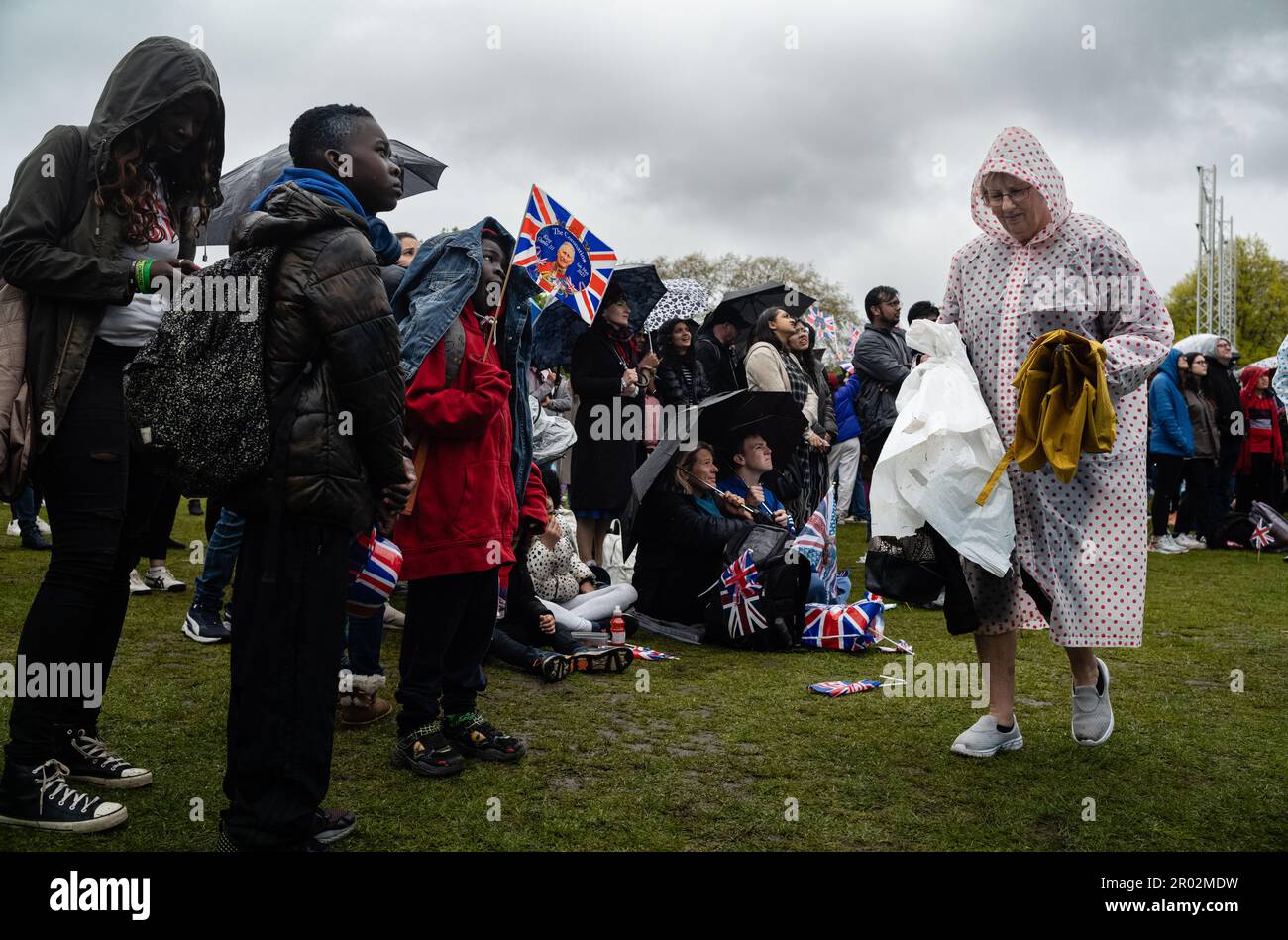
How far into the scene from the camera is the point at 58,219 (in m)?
3.12

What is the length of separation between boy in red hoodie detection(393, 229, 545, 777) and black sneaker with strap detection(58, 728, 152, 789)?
0.83 meters

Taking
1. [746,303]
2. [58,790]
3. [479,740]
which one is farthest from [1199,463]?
[58,790]

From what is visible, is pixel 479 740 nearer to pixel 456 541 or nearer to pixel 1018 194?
pixel 456 541

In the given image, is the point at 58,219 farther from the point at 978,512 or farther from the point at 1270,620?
the point at 1270,620

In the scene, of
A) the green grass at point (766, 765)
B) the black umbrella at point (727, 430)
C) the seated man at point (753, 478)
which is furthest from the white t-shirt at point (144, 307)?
the seated man at point (753, 478)

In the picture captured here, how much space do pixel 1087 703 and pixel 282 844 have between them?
2.97 m

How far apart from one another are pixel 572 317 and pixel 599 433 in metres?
0.87

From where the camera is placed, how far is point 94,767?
3439 millimetres

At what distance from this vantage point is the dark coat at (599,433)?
8047mm

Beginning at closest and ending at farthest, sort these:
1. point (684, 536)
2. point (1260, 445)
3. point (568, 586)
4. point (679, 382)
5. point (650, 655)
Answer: point (650, 655), point (568, 586), point (684, 536), point (679, 382), point (1260, 445)

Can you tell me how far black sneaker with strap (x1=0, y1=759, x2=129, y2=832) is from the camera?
3.03 metres

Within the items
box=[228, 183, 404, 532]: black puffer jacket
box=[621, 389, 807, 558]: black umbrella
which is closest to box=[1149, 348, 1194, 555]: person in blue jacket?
box=[621, 389, 807, 558]: black umbrella

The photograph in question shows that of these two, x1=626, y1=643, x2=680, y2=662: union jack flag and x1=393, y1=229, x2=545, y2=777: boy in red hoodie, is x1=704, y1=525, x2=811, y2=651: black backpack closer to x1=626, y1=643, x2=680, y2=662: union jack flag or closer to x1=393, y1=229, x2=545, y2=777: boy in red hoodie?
x1=626, y1=643, x2=680, y2=662: union jack flag

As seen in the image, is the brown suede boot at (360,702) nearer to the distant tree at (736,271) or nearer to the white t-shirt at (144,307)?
the white t-shirt at (144,307)
